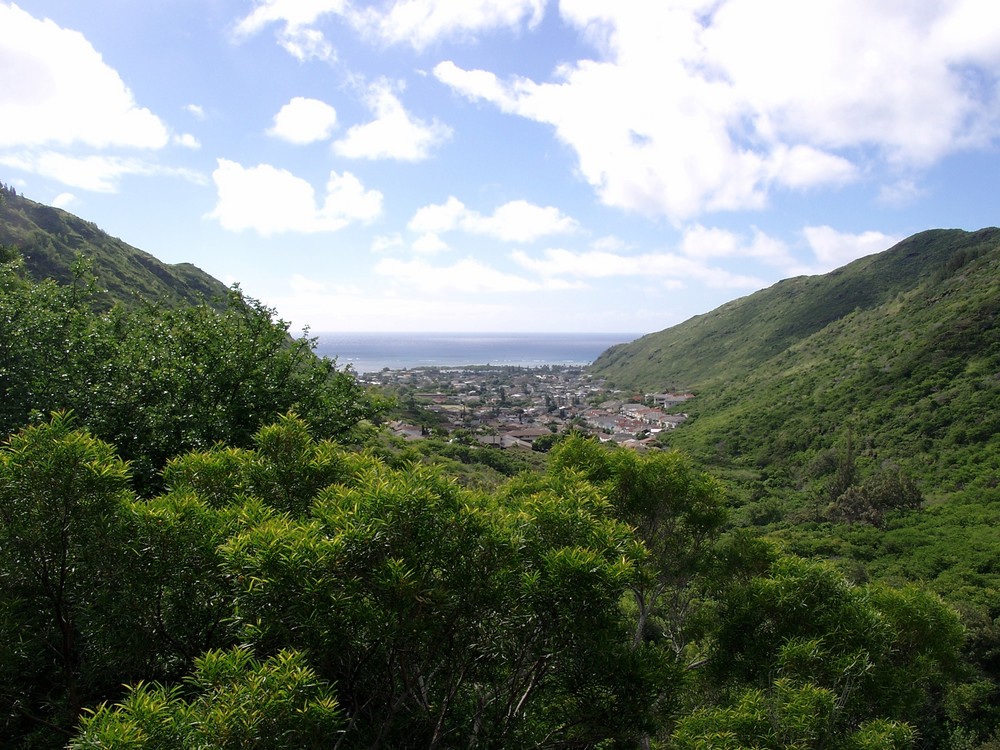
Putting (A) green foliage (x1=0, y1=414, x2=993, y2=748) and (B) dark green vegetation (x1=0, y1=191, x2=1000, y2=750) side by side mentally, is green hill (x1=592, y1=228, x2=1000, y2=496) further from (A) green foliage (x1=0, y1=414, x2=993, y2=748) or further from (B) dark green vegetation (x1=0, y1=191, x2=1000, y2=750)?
(A) green foliage (x1=0, y1=414, x2=993, y2=748)

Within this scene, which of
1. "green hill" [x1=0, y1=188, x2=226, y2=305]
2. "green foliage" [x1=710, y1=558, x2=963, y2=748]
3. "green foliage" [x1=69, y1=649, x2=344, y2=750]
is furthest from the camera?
"green hill" [x1=0, y1=188, x2=226, y2=305]

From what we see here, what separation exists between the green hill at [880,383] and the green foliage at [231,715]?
59.0 m

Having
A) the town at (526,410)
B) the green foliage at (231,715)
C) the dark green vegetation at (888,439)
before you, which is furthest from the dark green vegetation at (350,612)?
the town at (526,410)

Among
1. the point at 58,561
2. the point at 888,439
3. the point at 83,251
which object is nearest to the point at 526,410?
the point at 888,439

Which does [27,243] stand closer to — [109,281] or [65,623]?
[109,281]

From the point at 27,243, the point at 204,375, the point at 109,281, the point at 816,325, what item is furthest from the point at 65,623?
the point at 816,325

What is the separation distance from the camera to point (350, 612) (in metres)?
3.59

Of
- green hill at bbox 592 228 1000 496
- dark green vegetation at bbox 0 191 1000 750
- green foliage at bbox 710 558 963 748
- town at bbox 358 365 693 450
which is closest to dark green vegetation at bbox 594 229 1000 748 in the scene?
green hill at bbox 592 228 1000 496

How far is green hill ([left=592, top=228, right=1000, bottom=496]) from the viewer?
2042 inches

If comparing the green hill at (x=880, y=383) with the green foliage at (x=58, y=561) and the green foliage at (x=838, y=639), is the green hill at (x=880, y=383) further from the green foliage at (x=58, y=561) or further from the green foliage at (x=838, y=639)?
the green foliage at (x=58, y=561)

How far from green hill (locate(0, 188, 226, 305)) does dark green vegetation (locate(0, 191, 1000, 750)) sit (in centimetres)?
6605

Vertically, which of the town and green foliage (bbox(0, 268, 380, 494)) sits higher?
green foliage (bbox(0, 268, 380, 494))

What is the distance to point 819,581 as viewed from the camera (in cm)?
698

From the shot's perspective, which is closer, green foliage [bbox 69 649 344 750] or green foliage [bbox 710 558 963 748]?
green foliage [bbox 69 649 344 750]
